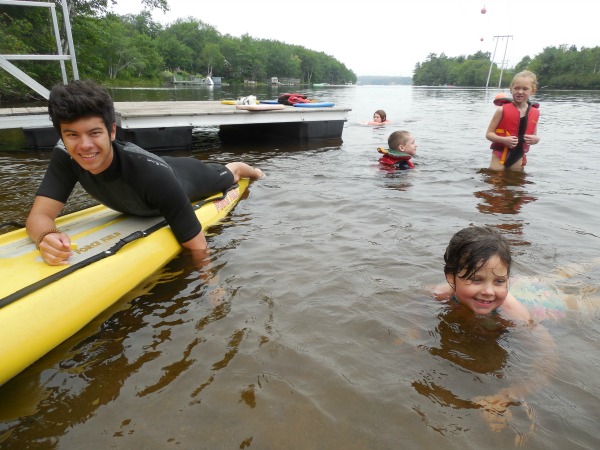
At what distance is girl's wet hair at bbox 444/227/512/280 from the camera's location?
2414 mm

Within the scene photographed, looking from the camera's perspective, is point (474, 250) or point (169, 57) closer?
point (474, 250)

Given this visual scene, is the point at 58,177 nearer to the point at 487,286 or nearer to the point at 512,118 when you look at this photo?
the point at 487,286

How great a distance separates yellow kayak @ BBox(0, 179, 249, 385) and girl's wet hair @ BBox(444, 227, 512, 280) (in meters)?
2.29

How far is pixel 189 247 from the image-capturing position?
351cm

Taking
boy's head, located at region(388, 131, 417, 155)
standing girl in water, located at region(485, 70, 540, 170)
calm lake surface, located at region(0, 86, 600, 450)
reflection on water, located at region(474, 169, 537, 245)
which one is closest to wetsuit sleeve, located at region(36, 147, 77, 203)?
calm lake surface, located at region(0, 86, 600, 450)

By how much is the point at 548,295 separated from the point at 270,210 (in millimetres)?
3184

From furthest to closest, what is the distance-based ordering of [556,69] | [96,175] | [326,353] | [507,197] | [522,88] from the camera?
[556,69]
[522,88]
[507,197]
[96,175]
[326,353]

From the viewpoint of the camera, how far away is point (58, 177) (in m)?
3.14

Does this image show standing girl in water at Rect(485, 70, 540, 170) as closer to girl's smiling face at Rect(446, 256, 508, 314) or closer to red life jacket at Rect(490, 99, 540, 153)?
red life jacket at Rect(490, 99, 540, 153)

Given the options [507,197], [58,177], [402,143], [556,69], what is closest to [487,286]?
[58,177]

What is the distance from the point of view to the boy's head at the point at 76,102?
2508mm

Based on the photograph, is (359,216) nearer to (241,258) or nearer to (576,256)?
(241,258)

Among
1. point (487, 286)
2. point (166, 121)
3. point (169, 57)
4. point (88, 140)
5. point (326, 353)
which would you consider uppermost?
point (169, 57)

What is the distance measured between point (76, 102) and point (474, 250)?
→ 2.63 meters
